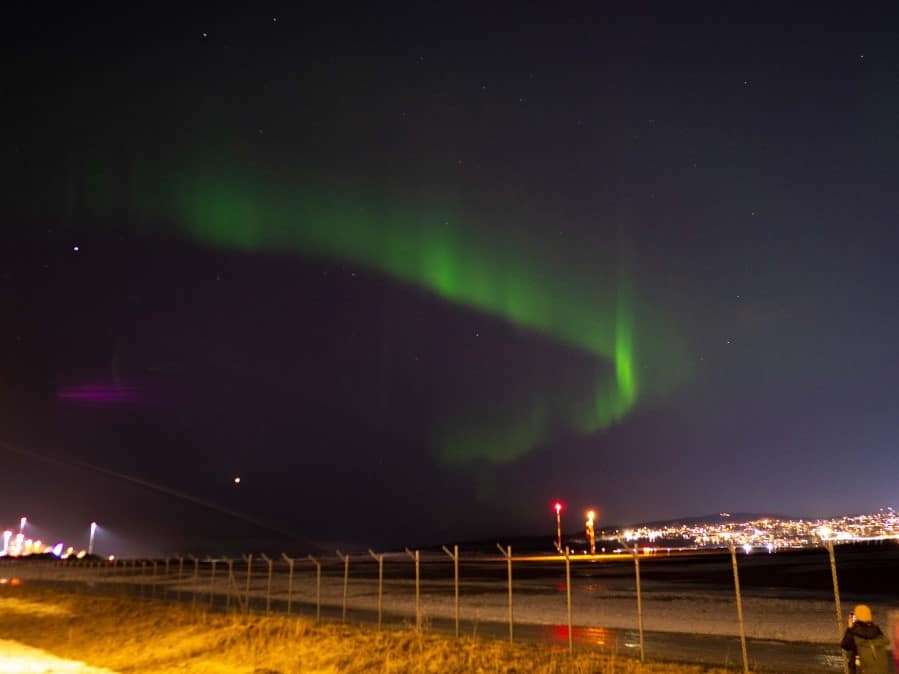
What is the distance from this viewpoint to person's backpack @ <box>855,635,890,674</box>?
9.91 m

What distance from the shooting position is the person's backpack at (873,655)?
9.91 metres

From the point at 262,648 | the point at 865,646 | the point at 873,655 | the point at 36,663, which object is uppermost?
the point at 865,646

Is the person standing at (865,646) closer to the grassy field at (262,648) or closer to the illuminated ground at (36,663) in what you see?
the grassy field at (262,648)

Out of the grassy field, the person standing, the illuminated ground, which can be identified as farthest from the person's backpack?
the illuminated ground

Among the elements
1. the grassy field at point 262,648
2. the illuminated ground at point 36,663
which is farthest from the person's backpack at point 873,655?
the illuminated ground at point 36,663

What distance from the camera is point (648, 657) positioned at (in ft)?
57.1

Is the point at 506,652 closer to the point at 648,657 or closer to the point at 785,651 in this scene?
the point at 648,657

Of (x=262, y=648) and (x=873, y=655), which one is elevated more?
(x=873, y=655)

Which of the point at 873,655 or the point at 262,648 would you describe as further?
the point at 262,648

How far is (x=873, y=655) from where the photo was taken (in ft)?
32.5

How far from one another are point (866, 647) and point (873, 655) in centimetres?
12

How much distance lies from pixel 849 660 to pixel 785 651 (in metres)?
9.79

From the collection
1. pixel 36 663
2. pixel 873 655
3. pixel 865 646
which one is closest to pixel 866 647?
pixel 865 646

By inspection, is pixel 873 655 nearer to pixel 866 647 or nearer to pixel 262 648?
pixel 866 647
